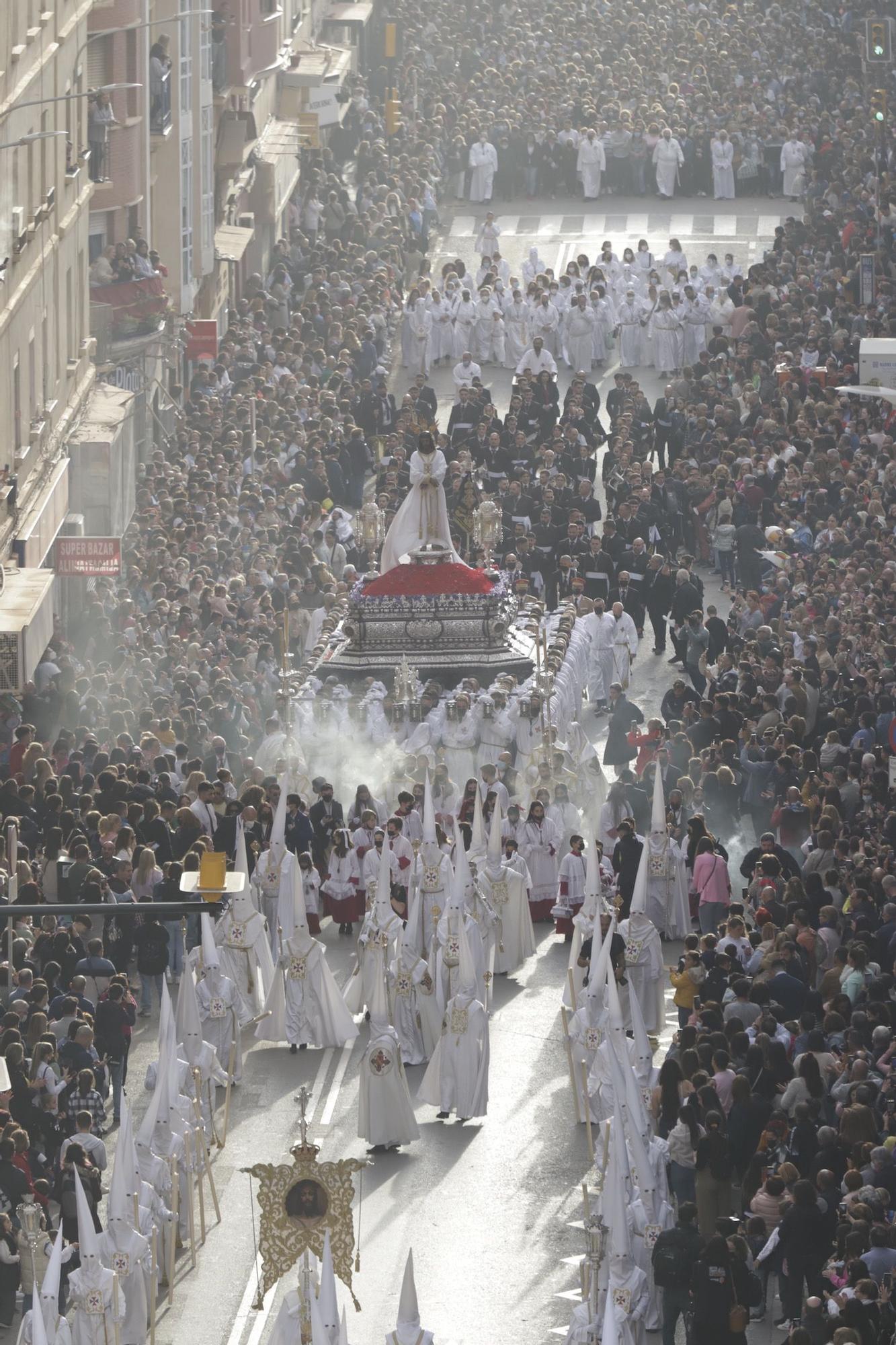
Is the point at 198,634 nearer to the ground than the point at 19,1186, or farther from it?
farther from it

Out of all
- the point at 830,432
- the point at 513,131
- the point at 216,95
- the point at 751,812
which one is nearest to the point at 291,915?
the point at 751,812

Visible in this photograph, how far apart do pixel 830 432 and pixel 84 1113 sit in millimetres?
21544

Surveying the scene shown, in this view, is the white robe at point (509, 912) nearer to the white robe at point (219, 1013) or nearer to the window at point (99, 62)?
the white robe at point (219, 1013)

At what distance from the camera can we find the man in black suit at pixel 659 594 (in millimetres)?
39906

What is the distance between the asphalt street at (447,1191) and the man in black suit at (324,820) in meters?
0.89

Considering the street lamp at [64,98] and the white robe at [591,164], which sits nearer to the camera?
the street lamp at [64,98]

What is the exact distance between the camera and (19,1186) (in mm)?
23172

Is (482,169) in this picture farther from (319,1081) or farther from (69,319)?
(319,1081)

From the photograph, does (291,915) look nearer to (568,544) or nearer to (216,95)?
(568,544)

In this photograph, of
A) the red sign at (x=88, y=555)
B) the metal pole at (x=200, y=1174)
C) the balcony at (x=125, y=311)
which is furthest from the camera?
the balcony at (x=125, y=311)

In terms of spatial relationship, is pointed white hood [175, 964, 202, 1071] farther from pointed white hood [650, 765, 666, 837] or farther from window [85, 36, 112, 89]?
window [85, 36, 112, 89]

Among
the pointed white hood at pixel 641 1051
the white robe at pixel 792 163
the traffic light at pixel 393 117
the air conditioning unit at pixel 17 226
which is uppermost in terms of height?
the traffic light at pixel 393 117

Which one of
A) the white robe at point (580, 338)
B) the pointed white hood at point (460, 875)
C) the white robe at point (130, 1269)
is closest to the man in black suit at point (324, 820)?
the pointed white hood at point (460, 875)

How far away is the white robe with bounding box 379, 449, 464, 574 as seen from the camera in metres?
38.2
